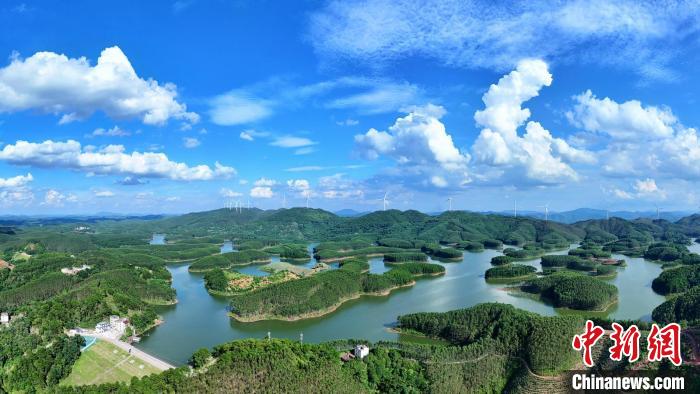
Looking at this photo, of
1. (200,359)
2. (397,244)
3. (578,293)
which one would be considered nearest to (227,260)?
(397,244)

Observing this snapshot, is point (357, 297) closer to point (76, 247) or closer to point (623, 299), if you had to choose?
point (623, 299)

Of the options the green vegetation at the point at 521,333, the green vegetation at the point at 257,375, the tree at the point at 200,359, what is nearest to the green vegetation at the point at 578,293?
the green vegetation at the point at 521,333

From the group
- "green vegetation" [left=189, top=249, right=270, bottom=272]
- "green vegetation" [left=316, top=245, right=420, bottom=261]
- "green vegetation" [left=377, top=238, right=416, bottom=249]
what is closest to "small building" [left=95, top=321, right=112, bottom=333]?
"green vegetation" [left=189, top=249, right=270, bottom=272]

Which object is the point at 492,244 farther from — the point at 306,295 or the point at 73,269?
the point at 73,269

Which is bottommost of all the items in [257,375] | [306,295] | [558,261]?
[558,261]

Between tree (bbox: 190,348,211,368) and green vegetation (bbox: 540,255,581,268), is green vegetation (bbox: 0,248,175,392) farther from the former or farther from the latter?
green vegetation (bbox: 540,255,581,268)
